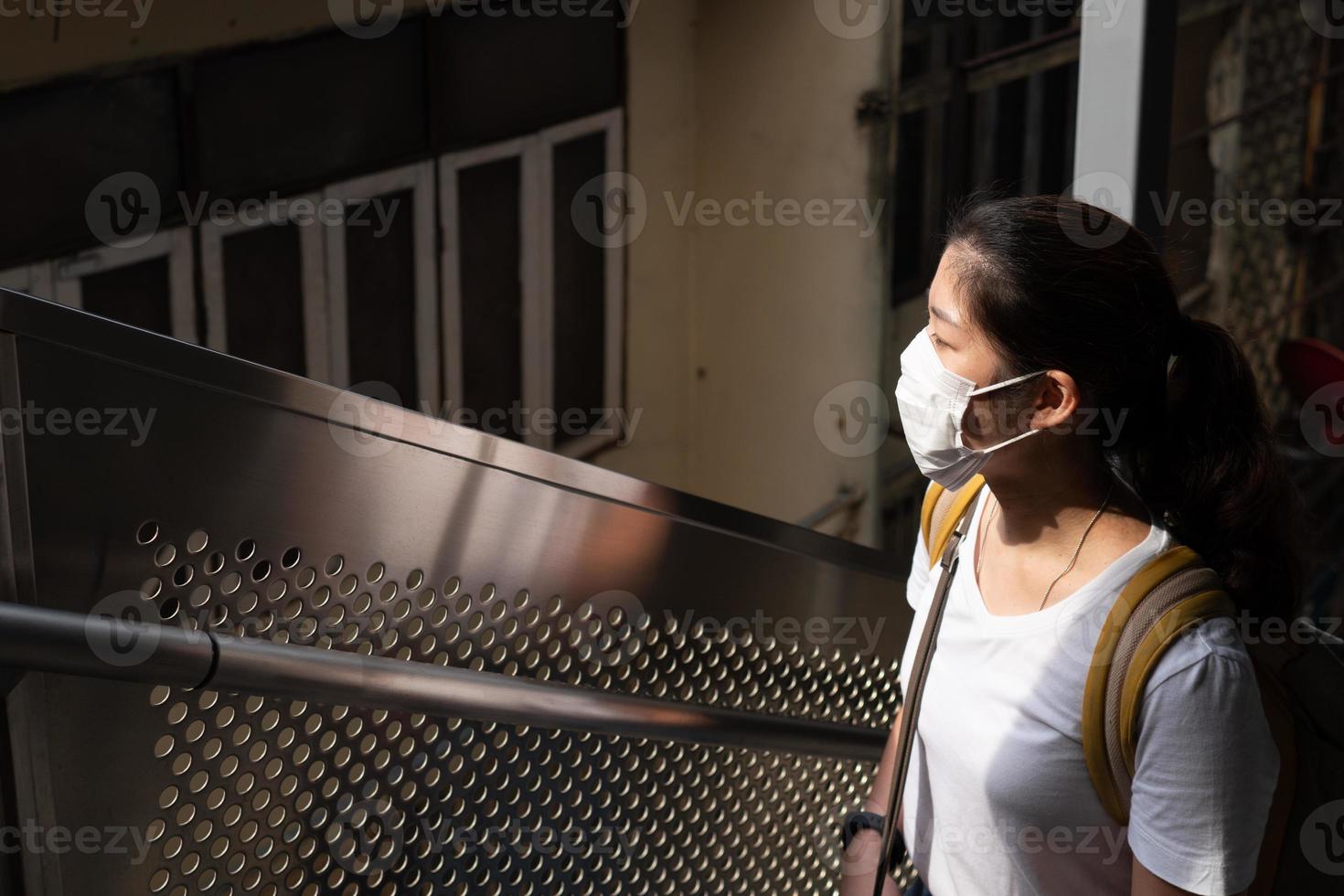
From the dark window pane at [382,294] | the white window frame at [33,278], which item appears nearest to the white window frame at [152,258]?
the white window frame at [33,278]

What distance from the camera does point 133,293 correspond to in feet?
12.5

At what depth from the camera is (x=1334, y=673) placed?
148cm

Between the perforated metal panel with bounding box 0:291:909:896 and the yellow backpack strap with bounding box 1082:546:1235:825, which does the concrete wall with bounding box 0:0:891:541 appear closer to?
the perforated metal panel with bounding box 0:291:909:896

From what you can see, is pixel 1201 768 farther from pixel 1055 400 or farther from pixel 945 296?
pixel 945 296

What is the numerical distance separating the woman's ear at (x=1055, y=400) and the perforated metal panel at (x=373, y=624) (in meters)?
0.44

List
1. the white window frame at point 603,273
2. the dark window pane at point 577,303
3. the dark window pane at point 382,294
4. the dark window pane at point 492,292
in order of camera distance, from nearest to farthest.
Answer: the dark window pane at point 382,294 < the dark window pane at point 492,292 < the white window frame at point 603,273 < the dark window pane at point 577,303

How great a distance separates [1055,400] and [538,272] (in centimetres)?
391

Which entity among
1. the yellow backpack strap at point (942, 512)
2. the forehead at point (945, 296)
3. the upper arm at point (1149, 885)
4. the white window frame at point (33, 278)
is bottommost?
the upper arm at point (1149, 885)

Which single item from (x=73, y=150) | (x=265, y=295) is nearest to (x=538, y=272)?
(x=265, y=295)

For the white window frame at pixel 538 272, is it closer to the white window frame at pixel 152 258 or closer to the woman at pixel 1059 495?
the white window frame at pixel 152 258

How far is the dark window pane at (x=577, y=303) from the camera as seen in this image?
538 centimetres

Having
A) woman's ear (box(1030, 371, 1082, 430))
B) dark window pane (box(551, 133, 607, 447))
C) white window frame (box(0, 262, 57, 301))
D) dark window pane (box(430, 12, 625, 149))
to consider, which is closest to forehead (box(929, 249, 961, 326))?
woman's ear (box(1030, 371, 1082, 430))

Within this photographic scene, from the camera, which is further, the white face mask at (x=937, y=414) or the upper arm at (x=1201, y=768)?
the white face mask at (x=937, y=414)

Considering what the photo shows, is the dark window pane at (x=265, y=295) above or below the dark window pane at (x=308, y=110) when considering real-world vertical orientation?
below
